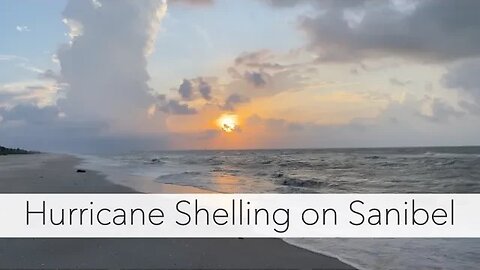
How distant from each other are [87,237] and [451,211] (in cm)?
1180

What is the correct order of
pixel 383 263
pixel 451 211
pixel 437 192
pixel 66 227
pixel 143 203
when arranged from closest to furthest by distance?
pixel 383 263
pixel 66 227
pixel 143 203
pixel 451 211
pixel 437 192

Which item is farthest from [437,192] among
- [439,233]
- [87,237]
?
[87,237]

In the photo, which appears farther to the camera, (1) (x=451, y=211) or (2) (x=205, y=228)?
(1) (x=451, y=211)

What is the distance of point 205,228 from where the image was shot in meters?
9.87

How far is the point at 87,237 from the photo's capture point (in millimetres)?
8664

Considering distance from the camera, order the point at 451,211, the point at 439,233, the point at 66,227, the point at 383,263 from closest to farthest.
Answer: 1. the point at 383,263
2. the point at 66,227
3. the point at 439,233
4. the point at 451,211

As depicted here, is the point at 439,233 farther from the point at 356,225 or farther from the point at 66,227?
the point at 66,227

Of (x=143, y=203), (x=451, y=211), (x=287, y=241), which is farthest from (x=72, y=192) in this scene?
(x=451, y=211)

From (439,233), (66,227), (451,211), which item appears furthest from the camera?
(451,211)

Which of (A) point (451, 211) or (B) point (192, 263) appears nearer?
(B) point (192, 263)

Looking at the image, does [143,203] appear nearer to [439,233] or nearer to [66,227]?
[66,227]

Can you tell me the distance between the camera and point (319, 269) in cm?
702

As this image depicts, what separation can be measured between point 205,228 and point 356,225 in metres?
3.88

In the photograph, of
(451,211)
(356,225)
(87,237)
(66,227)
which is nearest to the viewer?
(87,237)
